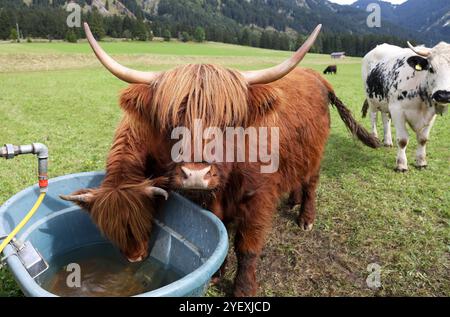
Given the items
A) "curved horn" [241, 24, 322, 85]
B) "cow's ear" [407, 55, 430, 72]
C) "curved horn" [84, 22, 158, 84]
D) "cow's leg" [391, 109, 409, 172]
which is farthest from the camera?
"cow's leg" [391, 109, 409, 172]

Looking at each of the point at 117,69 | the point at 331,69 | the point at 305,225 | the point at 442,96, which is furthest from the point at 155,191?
the point at 331,69

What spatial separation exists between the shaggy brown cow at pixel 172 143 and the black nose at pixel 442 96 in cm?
266

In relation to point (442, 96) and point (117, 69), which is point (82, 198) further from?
point (442, 96)

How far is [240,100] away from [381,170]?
425 centimetres

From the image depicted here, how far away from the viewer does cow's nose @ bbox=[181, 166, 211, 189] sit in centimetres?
223

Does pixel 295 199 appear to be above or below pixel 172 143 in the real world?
below

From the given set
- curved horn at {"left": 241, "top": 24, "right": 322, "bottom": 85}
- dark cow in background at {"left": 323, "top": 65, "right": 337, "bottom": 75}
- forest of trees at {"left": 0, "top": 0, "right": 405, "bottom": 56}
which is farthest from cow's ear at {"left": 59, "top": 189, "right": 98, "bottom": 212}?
forest of trees at {"left": 0, "top": 0, "right": 405, "bottom": 56}

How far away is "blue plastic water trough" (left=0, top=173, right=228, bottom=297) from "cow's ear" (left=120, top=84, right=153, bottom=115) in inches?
26.6

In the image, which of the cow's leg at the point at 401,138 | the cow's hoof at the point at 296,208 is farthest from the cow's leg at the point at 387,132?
the cow's hoof at the point at 296,208

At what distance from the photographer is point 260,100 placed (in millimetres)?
2648

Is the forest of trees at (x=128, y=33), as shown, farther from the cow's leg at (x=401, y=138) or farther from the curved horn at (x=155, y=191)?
the curved horn at (x=155, y=191)

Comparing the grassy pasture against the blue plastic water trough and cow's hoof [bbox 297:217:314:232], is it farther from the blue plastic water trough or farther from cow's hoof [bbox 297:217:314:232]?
the blue plastic water trough

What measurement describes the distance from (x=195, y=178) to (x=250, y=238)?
3.36 feet
